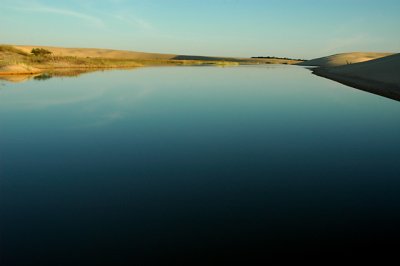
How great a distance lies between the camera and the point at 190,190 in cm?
633

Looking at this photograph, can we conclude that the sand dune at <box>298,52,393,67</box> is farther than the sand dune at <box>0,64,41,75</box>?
Yes

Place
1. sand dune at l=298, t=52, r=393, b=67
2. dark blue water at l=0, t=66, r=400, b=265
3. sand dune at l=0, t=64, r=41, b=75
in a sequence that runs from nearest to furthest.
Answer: dark blue water at l=0, t=66, r=400, b=265 → sand dune at l=0, t=64, r=41, b=75 → sand dune at l=298, t=52, r=393, b=67

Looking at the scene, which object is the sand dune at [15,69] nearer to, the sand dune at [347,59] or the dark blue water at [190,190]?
the dark blue water at [190,190]

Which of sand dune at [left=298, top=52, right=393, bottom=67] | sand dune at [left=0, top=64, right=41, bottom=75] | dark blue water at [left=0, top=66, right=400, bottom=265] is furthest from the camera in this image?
sand dune at [left=298, top=52, right=393, bottom=67]

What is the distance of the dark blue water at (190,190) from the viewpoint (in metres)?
4.48

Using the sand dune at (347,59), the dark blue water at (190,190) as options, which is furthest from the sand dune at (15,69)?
the sand dune at (347,59)

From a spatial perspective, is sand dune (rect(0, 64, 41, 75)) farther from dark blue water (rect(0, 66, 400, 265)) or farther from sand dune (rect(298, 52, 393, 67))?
sand dune (rect(298, 52, 393, 67))

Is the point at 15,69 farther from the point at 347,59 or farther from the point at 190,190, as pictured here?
the point at 347,59

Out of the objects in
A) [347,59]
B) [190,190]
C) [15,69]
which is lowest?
[347,59]

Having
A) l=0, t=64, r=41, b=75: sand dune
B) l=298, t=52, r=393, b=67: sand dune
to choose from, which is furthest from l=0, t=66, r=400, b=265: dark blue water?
l=298, t=52, r=393, b=67: sand dune

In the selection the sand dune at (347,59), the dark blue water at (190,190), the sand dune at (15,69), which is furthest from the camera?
the sand dune at (347,59)

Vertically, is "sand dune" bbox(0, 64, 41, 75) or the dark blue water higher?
the dark blue water

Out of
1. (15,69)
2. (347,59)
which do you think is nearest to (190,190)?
(15,69)

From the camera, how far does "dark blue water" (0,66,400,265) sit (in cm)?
448
